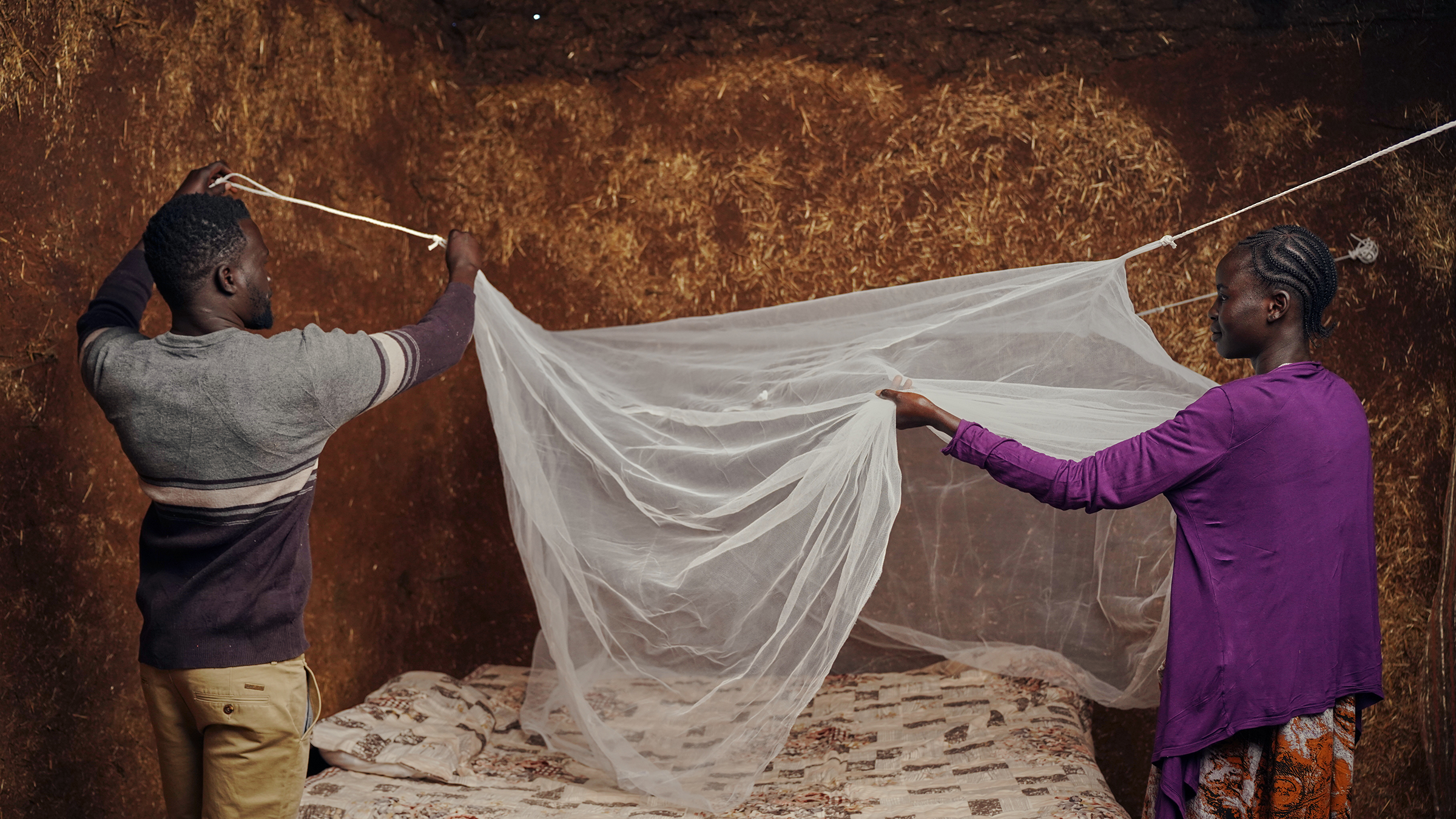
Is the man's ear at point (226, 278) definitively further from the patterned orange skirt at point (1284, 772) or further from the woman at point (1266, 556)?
the patterned orange skirt at point (1284, 772)

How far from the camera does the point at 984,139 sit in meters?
3.27

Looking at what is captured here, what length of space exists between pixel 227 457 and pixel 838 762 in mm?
1674

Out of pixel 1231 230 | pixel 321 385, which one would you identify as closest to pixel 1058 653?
pixel 1231 230

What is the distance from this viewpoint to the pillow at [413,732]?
249 centimetres

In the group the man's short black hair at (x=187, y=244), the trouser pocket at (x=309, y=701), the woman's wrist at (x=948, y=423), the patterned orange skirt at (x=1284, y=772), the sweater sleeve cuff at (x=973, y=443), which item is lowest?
the patterned orange skirt at (x=1284, y=772)

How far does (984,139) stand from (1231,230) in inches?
32.5

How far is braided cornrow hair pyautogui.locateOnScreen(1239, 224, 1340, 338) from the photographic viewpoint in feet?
5.55

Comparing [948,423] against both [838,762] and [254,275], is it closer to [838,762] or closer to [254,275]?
[838,762]

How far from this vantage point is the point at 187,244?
154 cm

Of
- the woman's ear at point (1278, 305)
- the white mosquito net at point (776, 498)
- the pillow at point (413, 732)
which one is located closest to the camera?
the woman's ear at point (1278, 305)

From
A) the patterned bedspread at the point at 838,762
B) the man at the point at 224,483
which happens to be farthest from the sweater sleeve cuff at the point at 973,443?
the man at the point at 224,483

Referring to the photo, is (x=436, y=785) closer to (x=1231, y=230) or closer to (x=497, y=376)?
(x=497, y=376)

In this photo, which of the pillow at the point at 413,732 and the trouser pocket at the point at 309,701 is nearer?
the trouser pocket at the point at 309,701

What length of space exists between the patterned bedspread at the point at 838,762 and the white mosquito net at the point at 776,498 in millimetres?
142
